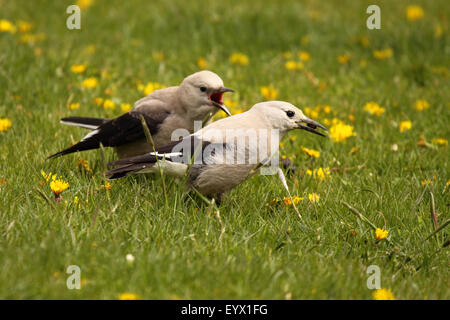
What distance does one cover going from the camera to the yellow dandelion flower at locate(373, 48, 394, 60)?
7.00 metres

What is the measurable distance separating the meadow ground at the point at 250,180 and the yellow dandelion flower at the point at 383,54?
0.03 meters

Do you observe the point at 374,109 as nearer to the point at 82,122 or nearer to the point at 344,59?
the point at 344,59

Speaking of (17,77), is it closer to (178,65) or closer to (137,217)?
(178,65)

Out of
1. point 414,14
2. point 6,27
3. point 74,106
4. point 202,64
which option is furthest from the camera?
point 414,14

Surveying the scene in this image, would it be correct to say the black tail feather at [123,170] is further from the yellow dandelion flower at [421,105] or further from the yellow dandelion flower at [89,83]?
the yellow dandelion flower at [421,105]

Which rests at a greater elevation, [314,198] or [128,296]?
[314,198]

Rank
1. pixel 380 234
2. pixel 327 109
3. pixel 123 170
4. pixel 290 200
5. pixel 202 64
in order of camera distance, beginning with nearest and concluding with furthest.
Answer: pixel 380 234
pixel 123 170
pixel 290 200
pixel 327 109
pixel 202 64

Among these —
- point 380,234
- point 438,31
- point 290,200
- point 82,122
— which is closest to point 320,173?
point 290,200

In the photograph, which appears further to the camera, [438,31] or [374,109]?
[438,31]

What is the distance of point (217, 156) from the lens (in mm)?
3576

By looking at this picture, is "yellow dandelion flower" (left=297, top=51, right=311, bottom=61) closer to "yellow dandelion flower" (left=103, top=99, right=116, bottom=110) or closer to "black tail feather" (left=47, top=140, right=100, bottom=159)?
"yellow dandelion flower" (left=103, top=99, right=116, bottom=110)

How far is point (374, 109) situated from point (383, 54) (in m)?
1.91

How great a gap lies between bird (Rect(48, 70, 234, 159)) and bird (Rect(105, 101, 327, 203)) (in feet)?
1.78

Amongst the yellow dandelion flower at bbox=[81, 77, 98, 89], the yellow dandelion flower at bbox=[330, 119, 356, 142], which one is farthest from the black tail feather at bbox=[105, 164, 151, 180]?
the yellow dandelion flower at bbox=[81, 77, 98, 89]
